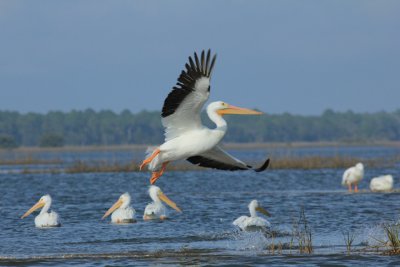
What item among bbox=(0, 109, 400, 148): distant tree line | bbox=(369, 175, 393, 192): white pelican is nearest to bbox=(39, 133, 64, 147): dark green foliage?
bbox=(0, 109, 400, 148): distant tree line

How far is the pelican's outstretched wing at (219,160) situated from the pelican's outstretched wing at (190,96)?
88 centimetres

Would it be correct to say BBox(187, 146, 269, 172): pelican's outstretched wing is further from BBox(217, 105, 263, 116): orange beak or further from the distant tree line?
the distant tree line

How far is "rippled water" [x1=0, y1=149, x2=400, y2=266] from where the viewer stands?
1219 cm

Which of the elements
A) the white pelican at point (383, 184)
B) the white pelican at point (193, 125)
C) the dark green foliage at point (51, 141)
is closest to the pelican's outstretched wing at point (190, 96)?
the white pelican at point (193, 125)

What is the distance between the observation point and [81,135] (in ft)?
414

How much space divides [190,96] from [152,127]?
120 meters

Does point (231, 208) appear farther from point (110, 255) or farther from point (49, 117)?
point (49, 117)

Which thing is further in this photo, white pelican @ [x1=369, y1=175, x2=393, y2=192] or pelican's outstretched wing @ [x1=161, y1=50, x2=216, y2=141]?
white pelican @ [x1=369, y1=175, x2=393, y2=192]

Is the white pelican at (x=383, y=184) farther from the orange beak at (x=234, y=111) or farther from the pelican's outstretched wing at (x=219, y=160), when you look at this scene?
the orange beak at (x=234, y=111)

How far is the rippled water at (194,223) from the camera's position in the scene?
12.2 meters

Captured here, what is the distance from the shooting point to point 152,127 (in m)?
131

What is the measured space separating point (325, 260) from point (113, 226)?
6137 millimetres

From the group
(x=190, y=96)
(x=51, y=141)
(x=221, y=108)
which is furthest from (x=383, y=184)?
(x=51, y=141)

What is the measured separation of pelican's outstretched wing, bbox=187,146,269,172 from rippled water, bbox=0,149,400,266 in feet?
3.66
